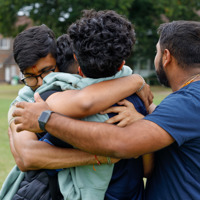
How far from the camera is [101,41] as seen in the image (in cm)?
198

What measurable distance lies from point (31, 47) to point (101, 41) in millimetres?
1046

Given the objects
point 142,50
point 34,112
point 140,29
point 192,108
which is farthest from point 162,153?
point 142,50

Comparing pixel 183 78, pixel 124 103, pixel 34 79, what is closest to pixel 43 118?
pixel 124 103

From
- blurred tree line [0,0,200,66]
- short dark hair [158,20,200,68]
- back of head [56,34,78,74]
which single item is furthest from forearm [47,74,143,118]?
blurred tree line [0,0,200,66]

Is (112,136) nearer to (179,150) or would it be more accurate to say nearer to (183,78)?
(179,150)

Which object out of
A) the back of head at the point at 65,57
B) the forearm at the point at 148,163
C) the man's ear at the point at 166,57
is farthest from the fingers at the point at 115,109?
the back of head at the point at 65,57

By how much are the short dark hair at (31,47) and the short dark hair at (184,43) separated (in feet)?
3.50

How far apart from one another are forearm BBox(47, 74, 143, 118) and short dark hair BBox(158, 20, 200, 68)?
48 cm

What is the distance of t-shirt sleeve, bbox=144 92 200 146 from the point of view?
202 cm

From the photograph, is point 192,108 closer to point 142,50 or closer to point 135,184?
point 135,184

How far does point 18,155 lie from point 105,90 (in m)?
0.80

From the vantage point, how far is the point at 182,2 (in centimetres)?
2991

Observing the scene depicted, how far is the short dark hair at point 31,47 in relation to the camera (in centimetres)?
283

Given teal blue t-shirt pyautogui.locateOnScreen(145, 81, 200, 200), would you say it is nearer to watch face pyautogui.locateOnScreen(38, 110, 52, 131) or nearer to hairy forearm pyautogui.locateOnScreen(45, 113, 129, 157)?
hairy forearm pyautogui.locateOnScreen(45, 113, 129, 157)
